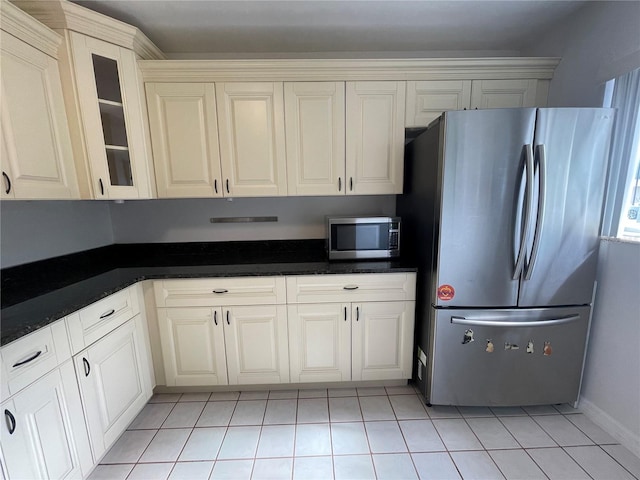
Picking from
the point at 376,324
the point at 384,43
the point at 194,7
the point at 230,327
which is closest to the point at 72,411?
the point at 230,327

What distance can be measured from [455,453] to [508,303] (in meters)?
0.87

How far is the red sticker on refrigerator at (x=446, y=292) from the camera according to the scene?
61.4 inches

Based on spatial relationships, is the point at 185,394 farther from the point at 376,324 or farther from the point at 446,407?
the point at 446,407

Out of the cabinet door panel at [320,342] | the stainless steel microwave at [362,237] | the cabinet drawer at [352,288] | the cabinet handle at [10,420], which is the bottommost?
the cabinet door panel at [320,342]

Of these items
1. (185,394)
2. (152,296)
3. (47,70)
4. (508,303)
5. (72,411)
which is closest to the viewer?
(72,411)

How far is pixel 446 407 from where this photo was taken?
5.74 ft

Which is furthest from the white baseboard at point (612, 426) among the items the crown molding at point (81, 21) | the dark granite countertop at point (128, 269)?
the crown molding at point (81, 21)

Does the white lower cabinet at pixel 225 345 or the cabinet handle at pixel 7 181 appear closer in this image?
the cabinet handle at pixel 7 181

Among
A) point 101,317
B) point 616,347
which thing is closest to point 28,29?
point 101,317

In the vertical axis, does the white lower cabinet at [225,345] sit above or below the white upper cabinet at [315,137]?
below

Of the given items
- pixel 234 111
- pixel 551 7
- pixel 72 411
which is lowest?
pixel 72 411

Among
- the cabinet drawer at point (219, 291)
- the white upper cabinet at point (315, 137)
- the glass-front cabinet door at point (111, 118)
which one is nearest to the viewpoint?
the glass-front cabinet door at point (111, 118)

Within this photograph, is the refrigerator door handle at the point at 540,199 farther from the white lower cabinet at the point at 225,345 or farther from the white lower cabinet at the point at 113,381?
the white lower cabinet at the point at 113,381

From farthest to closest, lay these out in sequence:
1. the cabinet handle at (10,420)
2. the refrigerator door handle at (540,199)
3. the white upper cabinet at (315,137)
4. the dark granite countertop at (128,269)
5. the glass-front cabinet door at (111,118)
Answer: the white upper cabinet at (315,137) < the glass-front cabinet door at (111,118) < the refrigerator door handle at (540,199) < the dark granite countertop at (128,269) < the cabinet handle at (10,420)
